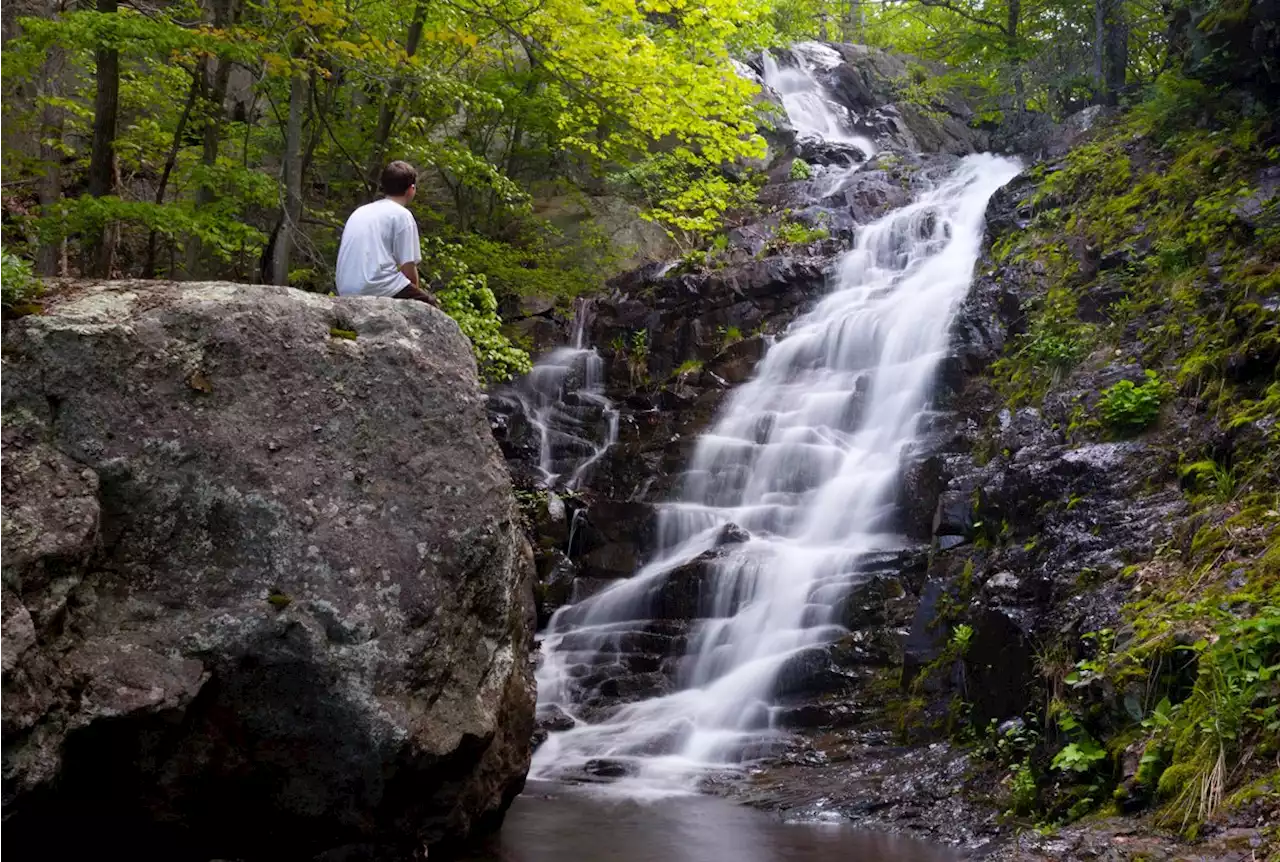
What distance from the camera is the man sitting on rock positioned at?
5.72 metres

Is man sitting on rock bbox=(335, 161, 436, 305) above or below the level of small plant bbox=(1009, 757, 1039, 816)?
above

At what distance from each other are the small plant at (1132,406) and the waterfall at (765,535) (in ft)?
9.67

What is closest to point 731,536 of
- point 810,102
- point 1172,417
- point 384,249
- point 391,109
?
point 1172,417

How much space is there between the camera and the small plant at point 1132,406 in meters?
7.74

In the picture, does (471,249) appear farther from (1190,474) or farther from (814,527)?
(1190,474)

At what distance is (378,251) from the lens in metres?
5.77

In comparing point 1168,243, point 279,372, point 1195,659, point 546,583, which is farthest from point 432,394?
point 1168,243

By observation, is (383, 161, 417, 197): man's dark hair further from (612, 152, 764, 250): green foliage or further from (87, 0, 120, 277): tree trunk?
(612, 152, 764, 250): green foliage

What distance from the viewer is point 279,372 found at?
4.94m

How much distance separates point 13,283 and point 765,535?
842cm

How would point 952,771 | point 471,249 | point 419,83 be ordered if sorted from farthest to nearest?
1. point 471,249
2. point 419,83
3. point 952,771

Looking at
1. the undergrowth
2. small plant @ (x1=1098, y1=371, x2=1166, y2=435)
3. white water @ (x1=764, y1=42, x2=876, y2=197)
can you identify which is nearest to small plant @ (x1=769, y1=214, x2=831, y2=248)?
white water @ (x1=764, y1=42, x2=876, y2=197)

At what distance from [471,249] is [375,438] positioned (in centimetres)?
927

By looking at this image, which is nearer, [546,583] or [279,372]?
[279,372]
